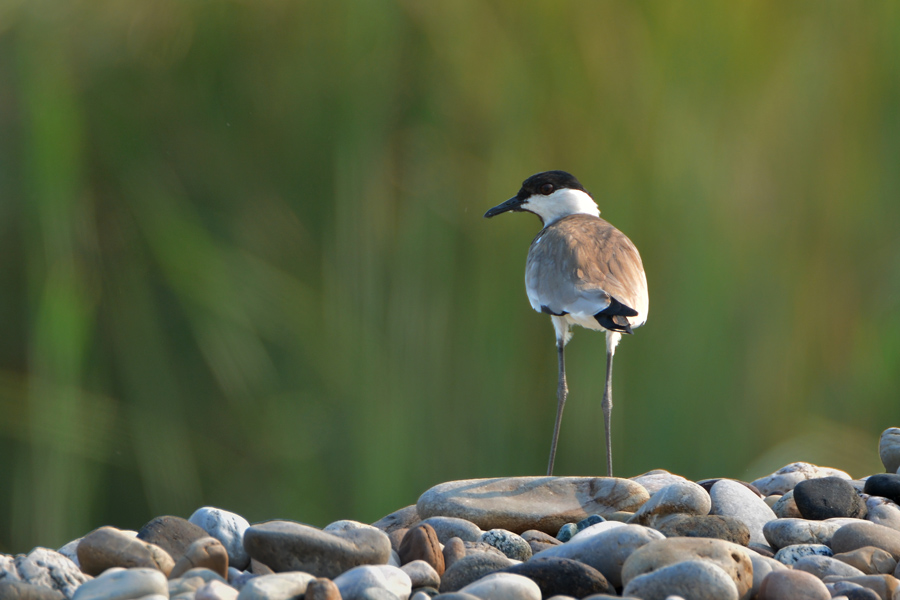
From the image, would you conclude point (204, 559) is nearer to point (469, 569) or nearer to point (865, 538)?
point (469, 569)

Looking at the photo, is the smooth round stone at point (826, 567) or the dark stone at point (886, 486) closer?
the smooth round stone at point (826, 567)

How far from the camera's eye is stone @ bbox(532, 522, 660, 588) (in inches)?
59.0

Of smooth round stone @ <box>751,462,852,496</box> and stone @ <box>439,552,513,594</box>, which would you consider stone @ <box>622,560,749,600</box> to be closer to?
stone @ <box>439,552,513,594</box>

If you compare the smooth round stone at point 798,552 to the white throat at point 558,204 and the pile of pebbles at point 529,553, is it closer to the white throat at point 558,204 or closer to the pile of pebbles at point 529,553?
the pile of pebbles at point 529,553

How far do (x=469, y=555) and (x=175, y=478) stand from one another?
6.77 ft

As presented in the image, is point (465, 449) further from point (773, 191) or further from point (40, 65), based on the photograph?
point (40, 65)

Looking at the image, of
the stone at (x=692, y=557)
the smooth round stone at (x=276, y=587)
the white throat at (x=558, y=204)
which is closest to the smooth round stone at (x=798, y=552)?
the stone at (x=692, y=557)

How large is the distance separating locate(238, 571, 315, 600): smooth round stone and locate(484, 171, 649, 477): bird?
1247mm

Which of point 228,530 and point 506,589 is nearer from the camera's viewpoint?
point 506,589

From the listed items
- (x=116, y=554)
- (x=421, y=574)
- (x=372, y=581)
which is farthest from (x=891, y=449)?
(x=116, y=554)

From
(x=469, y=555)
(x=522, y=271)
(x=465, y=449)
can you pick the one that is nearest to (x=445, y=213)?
(x=522, y=271)

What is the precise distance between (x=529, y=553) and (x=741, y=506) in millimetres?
518

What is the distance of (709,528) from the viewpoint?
1665 millimetres

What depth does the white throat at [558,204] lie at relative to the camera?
10.2 feet
